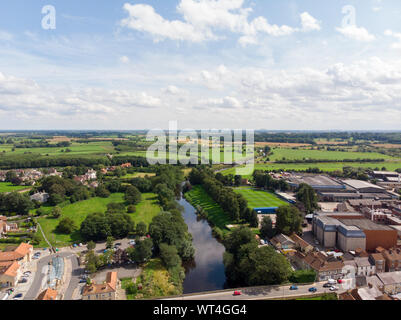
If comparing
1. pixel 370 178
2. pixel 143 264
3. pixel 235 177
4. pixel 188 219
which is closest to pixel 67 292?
pixel 143 264

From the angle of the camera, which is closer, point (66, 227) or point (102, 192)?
point (66, 227)

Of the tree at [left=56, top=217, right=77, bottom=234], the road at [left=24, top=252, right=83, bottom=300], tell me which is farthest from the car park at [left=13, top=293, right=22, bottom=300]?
the tree at [left=56, top=217, right=77, bottom=234]

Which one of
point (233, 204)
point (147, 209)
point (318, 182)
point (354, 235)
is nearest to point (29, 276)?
point (147, 209)

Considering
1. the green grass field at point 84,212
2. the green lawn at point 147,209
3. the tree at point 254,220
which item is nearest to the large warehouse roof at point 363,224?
the tree at point 254,220

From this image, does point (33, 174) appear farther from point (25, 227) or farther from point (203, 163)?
point (203, 163)

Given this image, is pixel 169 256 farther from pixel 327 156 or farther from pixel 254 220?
pixel 327 156
